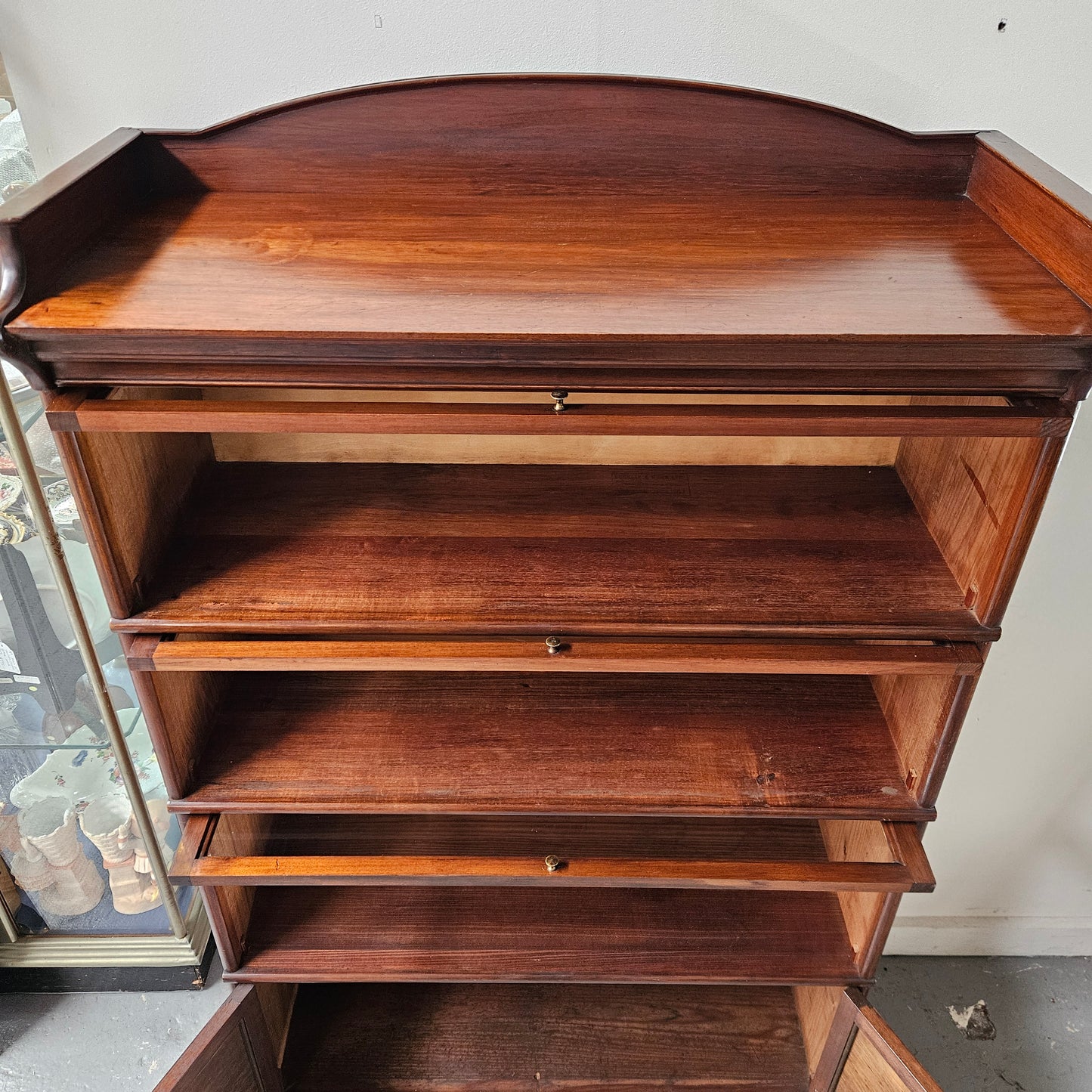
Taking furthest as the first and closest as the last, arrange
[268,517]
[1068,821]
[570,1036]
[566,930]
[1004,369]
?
1. [1068,821]
2. [570,1036]
3. [566,930]
4. [268,517]
5. [1004,369]

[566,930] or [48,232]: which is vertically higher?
[48,232]

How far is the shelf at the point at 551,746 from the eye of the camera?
100 cm

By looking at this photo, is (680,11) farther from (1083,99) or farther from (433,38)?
(1083,99)

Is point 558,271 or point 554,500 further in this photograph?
point 554,500

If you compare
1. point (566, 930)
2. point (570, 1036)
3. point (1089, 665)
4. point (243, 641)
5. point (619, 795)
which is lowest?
point (570, 1036)

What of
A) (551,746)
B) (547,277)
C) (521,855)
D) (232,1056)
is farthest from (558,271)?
(232,1056)

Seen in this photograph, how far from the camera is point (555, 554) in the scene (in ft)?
3.19

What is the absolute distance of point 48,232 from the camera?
755mm

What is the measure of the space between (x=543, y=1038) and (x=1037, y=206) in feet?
4.01

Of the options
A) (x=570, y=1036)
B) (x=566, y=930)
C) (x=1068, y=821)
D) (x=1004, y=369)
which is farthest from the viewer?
(x=1068, y=821)

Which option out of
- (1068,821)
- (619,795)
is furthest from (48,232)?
(1068,821)

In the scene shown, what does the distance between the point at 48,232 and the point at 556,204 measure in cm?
45

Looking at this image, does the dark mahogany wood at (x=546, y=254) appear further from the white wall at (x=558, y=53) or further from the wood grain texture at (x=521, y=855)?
A: the wood grain texture at (x=521, y=855)

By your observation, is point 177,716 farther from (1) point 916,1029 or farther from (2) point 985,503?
(1) point 916,1029
